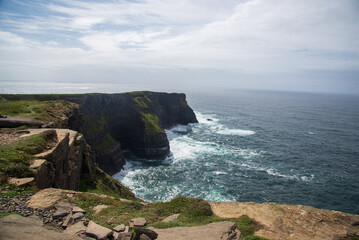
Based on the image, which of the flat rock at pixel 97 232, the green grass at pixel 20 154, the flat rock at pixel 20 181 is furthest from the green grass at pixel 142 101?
the flat rock at pixel 97 232

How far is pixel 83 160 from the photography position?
2372 cm

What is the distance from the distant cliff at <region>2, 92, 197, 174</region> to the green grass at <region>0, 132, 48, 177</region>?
2700cm

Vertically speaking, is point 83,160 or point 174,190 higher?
point 83,160

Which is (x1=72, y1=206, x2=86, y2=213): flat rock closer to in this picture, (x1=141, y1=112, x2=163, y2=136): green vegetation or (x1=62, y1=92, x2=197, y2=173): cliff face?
(x1=62, y1=92, x2=197, y2=173): cliff face

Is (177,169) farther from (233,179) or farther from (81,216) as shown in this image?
(81,216)

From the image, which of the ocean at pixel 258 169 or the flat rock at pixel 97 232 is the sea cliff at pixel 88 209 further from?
the ocean at pixel 258 169

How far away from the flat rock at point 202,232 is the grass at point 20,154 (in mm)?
9855

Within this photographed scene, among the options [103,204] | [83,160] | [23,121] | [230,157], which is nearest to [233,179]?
[230,157]

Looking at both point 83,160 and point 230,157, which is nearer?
A: point 83,160

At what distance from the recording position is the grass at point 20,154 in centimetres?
1207

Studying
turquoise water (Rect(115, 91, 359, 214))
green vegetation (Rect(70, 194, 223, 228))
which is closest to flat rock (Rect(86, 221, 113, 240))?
green vegetation (Rect(70, 194, 223, 228))

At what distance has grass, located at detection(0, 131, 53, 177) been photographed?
39.6ft

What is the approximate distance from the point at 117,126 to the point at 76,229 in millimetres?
59409

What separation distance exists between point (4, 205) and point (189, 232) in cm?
929
